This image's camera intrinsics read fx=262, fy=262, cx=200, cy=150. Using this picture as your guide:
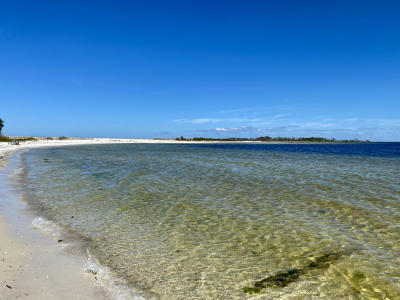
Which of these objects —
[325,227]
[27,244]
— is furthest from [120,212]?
[325,227]

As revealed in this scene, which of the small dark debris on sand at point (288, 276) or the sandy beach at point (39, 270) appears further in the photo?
the small dark debris on sand at point (288, 276)

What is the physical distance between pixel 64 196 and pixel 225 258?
10.7 metres

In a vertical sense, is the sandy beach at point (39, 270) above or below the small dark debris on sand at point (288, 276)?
above

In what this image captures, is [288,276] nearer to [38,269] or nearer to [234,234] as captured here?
[234,234]

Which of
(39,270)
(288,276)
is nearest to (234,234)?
(288,276)

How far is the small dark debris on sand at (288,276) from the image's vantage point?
568 centimetres

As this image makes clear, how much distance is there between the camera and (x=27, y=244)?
7.48 m

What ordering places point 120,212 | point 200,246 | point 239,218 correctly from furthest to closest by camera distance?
point 120,212 < point 239,218 < point 200,246

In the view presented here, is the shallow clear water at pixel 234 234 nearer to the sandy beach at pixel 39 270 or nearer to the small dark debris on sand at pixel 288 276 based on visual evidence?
the small dark debris on sand at pixel 288 276

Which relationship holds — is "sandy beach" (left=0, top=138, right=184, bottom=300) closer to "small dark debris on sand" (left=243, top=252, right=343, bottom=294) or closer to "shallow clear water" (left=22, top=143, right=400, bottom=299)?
"shallow clear water" (left=22, top=143, right=400, bottom=299)

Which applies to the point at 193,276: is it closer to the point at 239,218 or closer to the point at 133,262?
the point at 133,262

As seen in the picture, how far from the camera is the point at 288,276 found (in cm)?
616

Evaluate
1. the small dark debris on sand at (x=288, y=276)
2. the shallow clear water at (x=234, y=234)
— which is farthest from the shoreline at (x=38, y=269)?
the small dark debris on sand at (x=288, y=276)

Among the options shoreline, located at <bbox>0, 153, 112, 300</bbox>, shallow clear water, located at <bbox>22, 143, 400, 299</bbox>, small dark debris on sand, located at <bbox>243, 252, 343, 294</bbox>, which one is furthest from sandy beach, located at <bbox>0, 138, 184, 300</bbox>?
small dark debris on sand, located at <bbox>243, 252, 343, 294</bbox>
